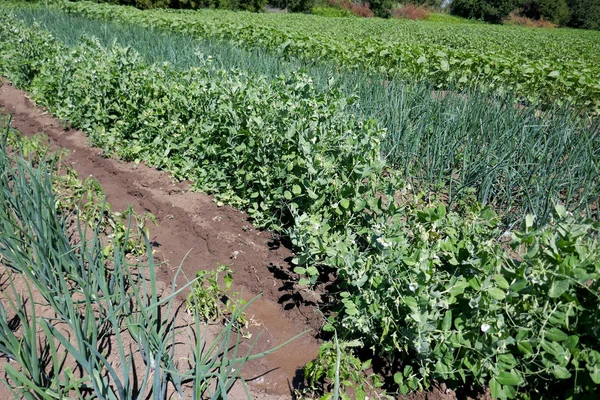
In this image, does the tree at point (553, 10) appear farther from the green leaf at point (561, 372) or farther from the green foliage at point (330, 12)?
the green leaf at point (561, 372)

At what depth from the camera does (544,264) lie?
4.99 feet

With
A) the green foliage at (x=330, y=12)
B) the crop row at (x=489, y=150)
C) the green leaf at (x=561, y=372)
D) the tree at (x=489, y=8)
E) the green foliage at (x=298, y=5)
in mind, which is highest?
the tree at (x=489, y=8)

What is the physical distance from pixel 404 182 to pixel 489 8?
49.2 m

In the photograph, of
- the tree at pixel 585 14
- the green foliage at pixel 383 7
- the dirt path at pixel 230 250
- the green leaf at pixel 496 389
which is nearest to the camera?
the green leaf at pixel 496 389

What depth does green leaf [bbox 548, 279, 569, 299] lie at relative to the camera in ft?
4.71

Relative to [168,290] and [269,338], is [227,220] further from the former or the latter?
[269,338]

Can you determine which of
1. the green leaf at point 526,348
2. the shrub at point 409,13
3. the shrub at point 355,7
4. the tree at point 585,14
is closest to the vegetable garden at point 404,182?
the green leaf at point 526,348

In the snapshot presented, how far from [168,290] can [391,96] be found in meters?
2.49

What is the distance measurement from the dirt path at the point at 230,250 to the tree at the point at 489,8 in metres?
48.2

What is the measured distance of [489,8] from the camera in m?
44.3

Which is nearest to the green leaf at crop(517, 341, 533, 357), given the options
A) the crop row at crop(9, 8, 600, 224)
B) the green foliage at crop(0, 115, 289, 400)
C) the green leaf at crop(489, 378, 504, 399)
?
the green leaf at crop(489, 378, 504, 399)

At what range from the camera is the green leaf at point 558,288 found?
1436 millimetres

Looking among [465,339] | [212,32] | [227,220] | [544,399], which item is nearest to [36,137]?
[227,220]

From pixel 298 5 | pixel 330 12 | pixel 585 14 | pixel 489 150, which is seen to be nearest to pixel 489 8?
pixel 585 14
